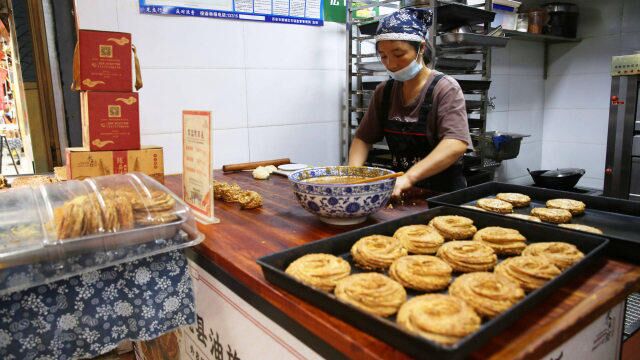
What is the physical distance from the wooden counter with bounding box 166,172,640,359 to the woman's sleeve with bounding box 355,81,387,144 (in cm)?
96

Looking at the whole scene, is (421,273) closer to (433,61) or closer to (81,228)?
(81,228)

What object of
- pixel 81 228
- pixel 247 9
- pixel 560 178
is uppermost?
pixel 247 9

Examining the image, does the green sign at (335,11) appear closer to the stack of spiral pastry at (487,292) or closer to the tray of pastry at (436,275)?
the tray of pastry at (436,275)

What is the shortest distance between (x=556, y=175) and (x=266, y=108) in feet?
7.78

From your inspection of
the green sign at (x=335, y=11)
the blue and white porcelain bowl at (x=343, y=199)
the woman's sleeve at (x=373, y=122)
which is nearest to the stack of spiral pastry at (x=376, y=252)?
the blue and white porcelain bowl at (x=343, y=199)

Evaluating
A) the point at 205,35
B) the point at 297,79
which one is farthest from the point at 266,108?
the point at 205,35

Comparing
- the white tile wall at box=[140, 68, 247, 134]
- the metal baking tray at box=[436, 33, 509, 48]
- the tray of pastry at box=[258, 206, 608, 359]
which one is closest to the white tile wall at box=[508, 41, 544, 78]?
the metal baking tray at box=[436, 33, 509, 48]

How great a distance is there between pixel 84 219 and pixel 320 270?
627 mm

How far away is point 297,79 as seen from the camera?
11.3ft

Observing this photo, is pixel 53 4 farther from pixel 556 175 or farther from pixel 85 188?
pixel 556 175

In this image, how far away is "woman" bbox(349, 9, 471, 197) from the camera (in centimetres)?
210

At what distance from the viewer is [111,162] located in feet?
6.59

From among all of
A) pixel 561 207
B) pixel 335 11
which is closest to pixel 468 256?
pixel 561 207

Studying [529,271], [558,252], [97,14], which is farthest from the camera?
[97,14]
